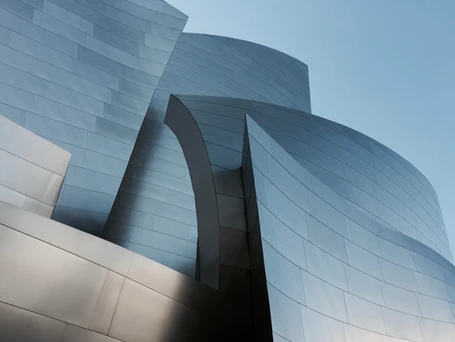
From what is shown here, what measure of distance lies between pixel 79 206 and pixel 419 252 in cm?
1074

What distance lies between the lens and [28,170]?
8.82m

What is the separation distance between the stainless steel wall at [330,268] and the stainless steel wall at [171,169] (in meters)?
2.86

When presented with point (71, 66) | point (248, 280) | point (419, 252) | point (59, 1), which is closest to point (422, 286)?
point (419, 252)

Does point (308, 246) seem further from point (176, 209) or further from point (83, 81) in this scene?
point (83, 81)

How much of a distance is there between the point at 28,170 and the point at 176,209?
28.1 feet

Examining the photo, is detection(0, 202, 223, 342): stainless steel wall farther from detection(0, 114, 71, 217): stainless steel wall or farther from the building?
detection(0, 114, 71, 217): stainless steel wall

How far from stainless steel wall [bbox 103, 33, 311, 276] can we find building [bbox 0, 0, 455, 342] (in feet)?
0.28

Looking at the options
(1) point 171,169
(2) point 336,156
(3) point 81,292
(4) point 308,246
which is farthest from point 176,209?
(3) point 81,292

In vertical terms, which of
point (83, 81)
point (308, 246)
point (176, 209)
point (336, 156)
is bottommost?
point (308, 246)

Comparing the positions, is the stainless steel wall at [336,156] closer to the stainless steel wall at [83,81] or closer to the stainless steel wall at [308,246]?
the stainless steel wall at [308,246]

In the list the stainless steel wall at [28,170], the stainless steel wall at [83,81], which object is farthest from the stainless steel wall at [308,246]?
the stainless steel wall at [28,170]

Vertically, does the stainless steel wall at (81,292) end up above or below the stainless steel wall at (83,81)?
below

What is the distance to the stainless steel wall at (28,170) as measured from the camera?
8.42 metres

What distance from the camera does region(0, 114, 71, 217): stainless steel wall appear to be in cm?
842
